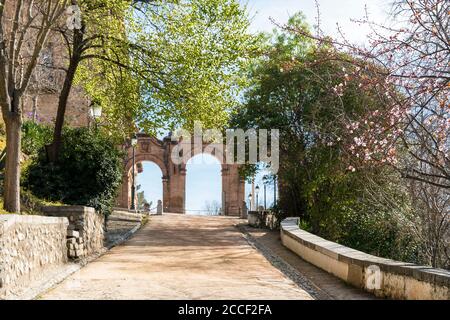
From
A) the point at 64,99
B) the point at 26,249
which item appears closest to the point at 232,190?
the point at 64,99

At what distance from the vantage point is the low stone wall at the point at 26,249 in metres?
7.36

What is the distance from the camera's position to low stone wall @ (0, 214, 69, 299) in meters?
7.36

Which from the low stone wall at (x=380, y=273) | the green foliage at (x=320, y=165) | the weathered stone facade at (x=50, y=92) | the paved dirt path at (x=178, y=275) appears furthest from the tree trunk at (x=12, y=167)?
the weathered stone facade at (x=50, y=92)

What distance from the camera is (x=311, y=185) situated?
61.3ft

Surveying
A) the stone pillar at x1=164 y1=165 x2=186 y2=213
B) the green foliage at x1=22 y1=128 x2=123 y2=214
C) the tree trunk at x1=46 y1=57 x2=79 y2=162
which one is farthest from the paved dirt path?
the stone pillar at x1=164 y1=165 x2=186 y2=213

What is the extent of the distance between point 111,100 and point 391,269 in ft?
38.1

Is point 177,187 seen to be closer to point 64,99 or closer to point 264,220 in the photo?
point 264,220

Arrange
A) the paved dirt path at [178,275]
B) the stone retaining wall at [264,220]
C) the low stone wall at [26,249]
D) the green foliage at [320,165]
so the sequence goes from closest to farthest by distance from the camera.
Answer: the low stone wall at [26,249] → the paved dirt path at [178,275] → the green foliage at [320,165] → the stone retaining wall at [264,220]

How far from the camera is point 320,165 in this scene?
19.1m

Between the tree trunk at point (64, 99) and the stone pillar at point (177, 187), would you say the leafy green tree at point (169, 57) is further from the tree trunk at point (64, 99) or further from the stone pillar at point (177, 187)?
the stone pillar at point (177, 187)

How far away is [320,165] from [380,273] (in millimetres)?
11094

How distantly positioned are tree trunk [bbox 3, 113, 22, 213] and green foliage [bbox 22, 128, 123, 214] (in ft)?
11.3

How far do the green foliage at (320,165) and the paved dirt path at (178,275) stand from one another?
156 inches

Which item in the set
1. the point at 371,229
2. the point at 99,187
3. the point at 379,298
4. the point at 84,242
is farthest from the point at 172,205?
the point at 379,298
